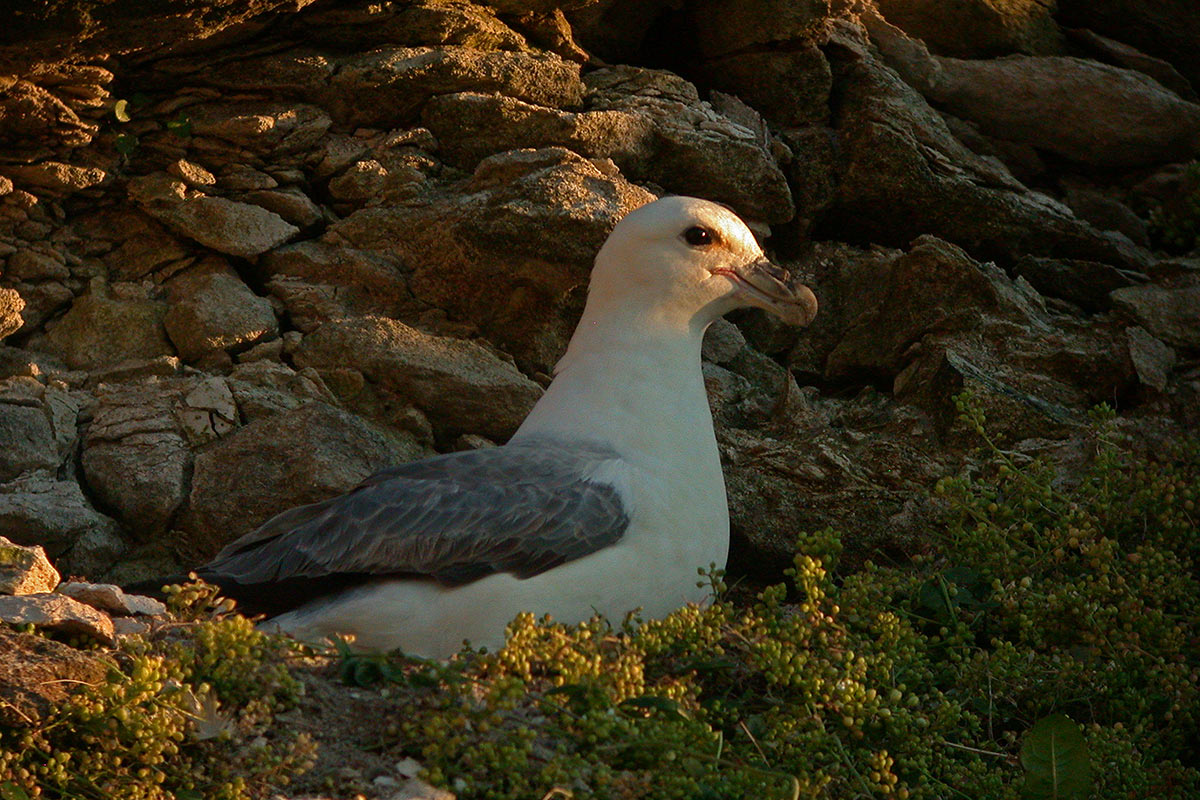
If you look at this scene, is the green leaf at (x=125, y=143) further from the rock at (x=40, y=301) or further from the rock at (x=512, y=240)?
the rock at (x=512, y=240)

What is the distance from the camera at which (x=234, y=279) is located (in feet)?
18.2

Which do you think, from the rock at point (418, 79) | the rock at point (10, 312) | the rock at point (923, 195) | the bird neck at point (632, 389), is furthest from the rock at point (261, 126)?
the rock at point (923, 195)

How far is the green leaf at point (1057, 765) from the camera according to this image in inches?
126

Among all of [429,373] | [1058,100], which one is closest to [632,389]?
[429,373]

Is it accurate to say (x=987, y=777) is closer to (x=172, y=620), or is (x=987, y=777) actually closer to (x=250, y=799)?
(x=250, y=799)

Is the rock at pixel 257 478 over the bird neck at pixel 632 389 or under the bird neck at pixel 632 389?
under

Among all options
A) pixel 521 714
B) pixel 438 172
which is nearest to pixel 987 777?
pixel 521 714

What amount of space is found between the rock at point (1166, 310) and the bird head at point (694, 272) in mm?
1953

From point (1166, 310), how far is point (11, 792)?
4916 mm

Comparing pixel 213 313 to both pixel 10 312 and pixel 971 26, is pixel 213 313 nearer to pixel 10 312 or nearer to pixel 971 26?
pixel 10 312

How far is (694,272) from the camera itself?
4656 millimetres

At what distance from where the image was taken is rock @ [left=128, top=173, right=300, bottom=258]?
5.50 meters

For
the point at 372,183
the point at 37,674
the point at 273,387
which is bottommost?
the point at 273,387

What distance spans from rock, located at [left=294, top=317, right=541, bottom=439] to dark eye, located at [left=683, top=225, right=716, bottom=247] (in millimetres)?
1093
